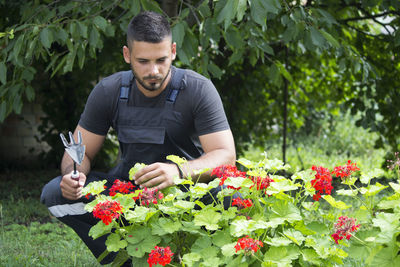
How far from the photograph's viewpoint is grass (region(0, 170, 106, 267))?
9.86ft

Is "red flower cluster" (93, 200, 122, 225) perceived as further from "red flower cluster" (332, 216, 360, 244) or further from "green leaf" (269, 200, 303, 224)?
"red flower cluster" (332, 216, 360, 244)

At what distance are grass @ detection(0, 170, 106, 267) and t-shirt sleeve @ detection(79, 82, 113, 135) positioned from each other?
767 mm

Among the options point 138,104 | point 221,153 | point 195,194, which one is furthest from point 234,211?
point 138,104

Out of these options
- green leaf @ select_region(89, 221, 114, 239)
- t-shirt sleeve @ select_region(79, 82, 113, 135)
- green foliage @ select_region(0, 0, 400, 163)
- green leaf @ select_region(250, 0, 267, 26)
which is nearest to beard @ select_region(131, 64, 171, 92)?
t-shirt sleeve @ select_region(79, 82, 113, 135)

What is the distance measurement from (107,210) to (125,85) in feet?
3.92

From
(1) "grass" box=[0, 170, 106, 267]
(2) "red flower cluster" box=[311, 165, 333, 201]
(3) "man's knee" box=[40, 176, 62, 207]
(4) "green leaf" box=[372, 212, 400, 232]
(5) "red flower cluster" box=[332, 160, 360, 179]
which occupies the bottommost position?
(1) "grass" box=[0, 170, 106, 267]

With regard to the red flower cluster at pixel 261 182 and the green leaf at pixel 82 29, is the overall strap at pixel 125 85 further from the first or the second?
the red flower cluster at pixel 261 182

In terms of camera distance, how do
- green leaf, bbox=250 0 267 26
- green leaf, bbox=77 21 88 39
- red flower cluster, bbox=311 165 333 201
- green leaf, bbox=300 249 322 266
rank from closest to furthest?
1. green leaf, bbox=300 249 322 266
2. red flower cluster, bbox=311 165 333 201
3. green leaf, bbox=250 0 267 26
4. green leaf, bbox=77 21 88 39

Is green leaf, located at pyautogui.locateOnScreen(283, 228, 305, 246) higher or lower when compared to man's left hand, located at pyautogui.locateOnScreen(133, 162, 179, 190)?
lower

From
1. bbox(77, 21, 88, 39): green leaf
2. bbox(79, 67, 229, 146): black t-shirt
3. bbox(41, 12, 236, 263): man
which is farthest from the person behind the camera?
bbox(77, 21, 88, 39): green leaf

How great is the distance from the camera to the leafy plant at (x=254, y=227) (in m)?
1.53

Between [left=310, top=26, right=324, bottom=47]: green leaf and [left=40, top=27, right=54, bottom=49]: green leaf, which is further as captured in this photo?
[left=310, top=26, right=324, bottom=47]: green leaf

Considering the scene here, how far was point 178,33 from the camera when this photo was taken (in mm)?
2945

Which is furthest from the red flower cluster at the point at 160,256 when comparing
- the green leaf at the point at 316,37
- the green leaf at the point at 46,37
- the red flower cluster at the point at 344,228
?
the green leaf at the point at 316,37
